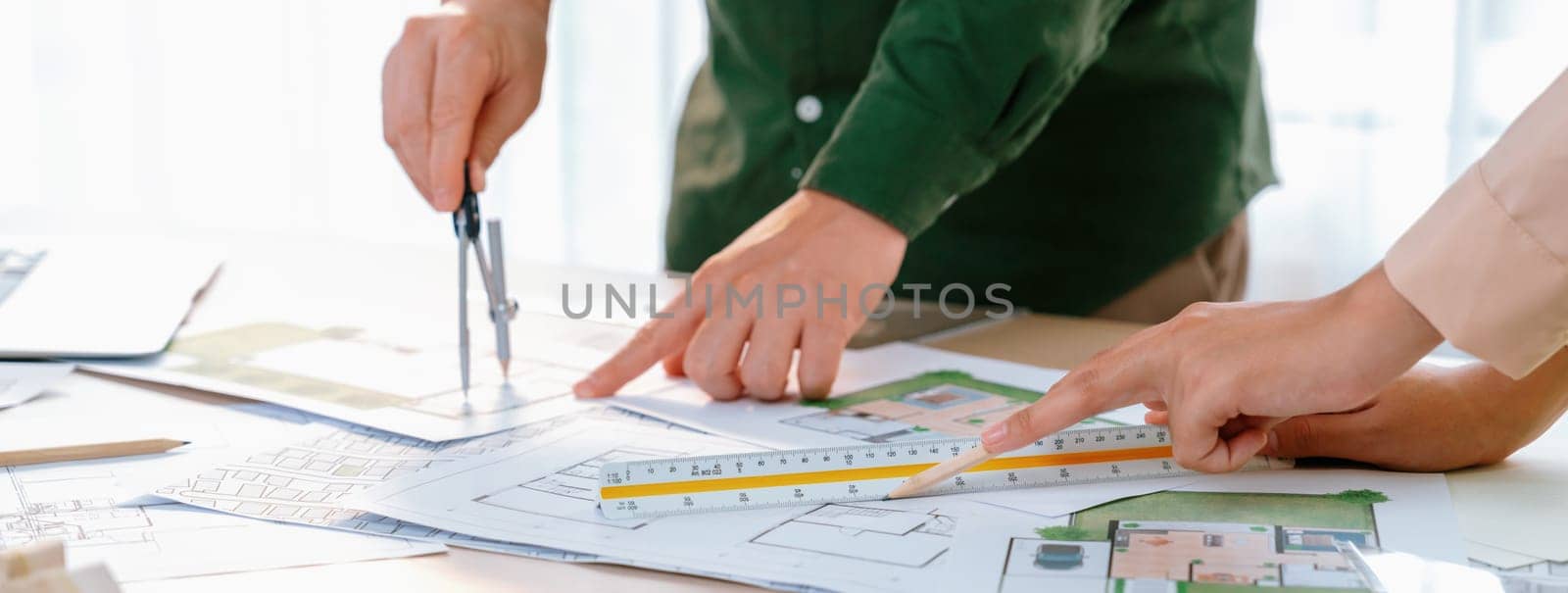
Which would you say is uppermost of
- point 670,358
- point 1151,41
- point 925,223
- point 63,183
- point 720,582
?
point 63,183

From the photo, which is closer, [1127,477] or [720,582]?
[720,582]

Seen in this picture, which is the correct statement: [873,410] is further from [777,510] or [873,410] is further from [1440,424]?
[1440,424]

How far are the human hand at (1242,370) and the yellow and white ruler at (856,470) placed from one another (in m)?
0.03

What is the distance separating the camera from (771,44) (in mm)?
1430

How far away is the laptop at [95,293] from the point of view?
3.98 feet

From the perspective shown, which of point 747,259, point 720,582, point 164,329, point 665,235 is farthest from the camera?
point 665,235

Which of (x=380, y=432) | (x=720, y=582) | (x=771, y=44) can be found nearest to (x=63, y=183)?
(x=771, y=44)

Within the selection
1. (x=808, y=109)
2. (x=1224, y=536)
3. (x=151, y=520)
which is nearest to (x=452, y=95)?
(x=808, y=109)

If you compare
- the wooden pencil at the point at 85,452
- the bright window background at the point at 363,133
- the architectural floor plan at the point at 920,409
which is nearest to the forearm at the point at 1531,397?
the architectural floor plan at the point at 920,409

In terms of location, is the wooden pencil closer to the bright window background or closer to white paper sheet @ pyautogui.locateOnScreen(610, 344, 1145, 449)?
white paper sheet @ pyautogui.locateOnScreen(610, 344, 1145, 449)

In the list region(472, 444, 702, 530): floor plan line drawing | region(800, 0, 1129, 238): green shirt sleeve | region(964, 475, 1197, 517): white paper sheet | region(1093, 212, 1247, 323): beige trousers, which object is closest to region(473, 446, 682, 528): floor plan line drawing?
region(472, 444, 702, 530): floor plan line drawing

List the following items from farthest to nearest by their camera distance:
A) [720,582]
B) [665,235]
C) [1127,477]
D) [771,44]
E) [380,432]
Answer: [665,235], [771,44], [380,432], [1127,477], [720,582]

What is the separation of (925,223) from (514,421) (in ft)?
1.24

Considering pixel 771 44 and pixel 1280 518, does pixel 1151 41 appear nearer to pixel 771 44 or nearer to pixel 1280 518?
pixel 771 44
